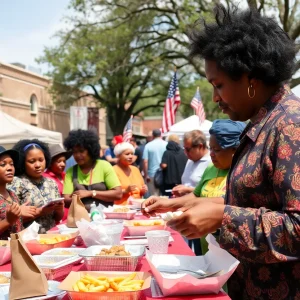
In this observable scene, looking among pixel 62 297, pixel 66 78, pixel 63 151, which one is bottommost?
pixel 62 297

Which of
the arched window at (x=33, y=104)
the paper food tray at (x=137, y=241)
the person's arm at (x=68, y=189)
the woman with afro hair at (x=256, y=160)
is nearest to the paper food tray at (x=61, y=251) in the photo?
the paper food tray at (x=137, y=241)

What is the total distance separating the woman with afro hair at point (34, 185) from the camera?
3895mm

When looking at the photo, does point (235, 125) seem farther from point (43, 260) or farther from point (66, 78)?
point (66, 78)

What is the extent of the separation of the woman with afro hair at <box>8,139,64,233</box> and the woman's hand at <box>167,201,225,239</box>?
7.95 ft

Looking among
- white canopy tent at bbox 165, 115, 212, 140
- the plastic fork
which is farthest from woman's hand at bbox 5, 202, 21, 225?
white canopy tent at bbox 165, 115, 212, 140

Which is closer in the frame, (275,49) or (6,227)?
(275,49)

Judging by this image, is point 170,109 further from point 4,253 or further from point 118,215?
point 4,253

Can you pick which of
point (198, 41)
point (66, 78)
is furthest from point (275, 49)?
point (66, 78)

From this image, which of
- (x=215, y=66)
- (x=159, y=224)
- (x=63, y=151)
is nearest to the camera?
(x=215, y=66)

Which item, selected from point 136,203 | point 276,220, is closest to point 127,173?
point 136,203

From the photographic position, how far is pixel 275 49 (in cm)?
153

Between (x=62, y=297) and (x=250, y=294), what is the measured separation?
0.74m

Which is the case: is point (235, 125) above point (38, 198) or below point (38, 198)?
above

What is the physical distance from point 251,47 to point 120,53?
22.4 m
